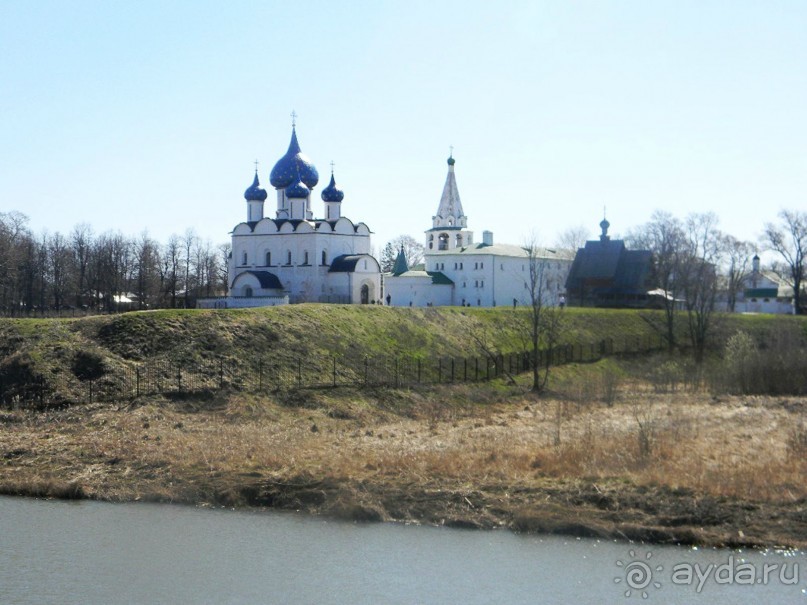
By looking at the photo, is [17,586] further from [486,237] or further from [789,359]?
[486,237]

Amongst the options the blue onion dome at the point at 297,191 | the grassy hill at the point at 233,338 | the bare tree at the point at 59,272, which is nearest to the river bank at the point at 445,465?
the grassy hill at the point at 233,338

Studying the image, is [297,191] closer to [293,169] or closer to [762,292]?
[293,169]

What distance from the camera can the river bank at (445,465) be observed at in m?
18.0

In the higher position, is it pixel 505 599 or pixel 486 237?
pixel 486 237

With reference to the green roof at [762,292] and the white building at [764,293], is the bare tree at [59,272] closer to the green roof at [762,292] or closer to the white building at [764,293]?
the white building at [764,293]

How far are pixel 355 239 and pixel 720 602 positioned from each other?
46417mm

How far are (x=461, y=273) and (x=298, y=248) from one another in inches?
722

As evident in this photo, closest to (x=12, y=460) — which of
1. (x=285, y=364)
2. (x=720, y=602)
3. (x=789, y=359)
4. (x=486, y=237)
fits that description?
(x=285, y=364)

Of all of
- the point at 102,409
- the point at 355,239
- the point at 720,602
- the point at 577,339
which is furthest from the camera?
the point at 355,239

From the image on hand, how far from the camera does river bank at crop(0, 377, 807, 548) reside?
18.0m

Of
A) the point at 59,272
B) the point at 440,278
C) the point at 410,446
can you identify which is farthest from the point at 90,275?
the point at 410,446

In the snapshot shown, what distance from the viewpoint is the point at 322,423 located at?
94.0 ft

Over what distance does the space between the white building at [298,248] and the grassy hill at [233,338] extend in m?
9.33

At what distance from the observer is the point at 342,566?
52.3 feet
